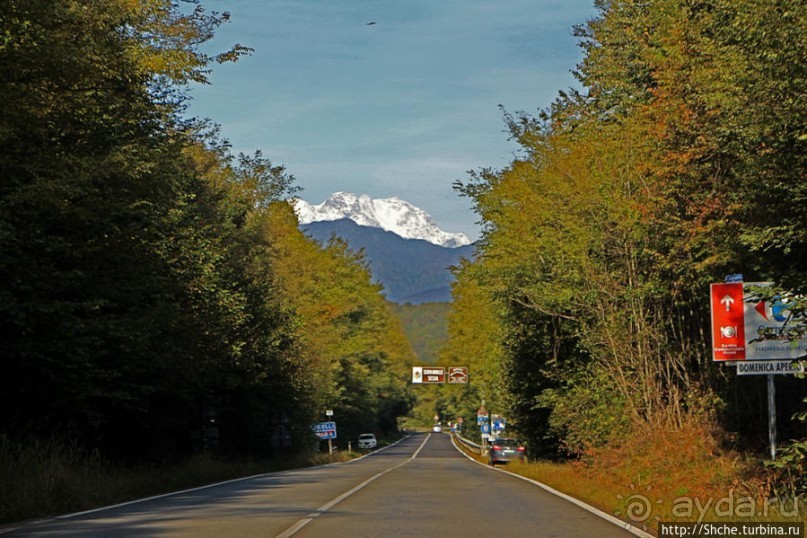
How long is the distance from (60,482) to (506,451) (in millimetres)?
31156

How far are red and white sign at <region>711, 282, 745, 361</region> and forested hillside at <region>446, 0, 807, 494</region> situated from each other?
78 centimetres

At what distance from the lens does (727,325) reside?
14.6 metres

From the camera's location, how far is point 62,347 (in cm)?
2006

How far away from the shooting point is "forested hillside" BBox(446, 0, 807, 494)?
13688 millimetres

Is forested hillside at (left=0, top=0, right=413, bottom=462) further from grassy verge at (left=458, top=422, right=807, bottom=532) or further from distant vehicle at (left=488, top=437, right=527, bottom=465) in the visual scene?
distant vehicle at (left=488, top=437, right=527, bottom=465)

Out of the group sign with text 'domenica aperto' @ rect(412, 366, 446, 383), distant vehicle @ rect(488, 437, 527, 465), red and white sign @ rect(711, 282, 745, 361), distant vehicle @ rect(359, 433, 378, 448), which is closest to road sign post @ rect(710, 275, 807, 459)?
red and white sign @ rect(711, 282, 745, 361)

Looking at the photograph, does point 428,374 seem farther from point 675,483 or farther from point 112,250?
point 675,483

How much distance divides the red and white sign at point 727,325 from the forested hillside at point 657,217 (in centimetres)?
78

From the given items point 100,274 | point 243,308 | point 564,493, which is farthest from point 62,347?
point 243,308

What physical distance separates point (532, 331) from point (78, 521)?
935 inches

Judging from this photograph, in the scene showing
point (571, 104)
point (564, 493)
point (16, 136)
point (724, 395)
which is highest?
point (571, 104)

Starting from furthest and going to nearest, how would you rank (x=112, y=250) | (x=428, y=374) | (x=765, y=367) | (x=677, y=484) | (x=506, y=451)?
(x=428, y=374)
(x=506, y=451)
(x=112, y=250)
(x=677, y=484)
(x=765, y=367)

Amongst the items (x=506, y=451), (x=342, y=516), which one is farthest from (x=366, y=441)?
(x=342, y=516)

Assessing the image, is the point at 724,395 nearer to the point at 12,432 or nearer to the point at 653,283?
the point at 653,283
